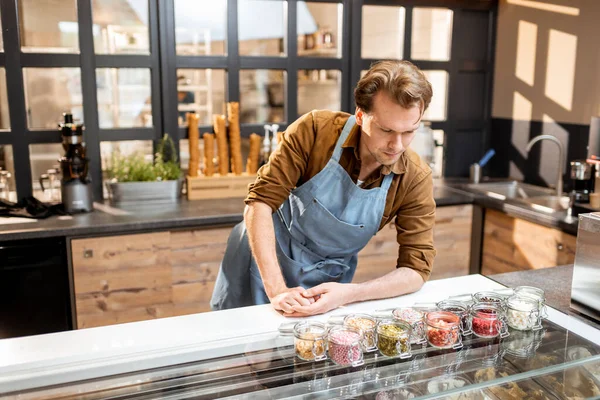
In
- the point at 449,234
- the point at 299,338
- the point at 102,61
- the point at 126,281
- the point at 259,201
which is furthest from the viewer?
the point at 449,234

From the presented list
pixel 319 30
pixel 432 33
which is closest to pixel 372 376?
pixel 319 30

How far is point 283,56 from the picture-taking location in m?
3.76

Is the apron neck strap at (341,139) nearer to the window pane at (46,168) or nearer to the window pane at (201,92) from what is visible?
the window pane at (201,92)

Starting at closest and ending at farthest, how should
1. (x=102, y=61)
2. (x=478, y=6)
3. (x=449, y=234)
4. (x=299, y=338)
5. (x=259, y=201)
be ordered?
1. (x=299, y=338)
2. (x=259, y=201)
3. (x=102, y=61)
4. (x=449, y=234)
5. (x=478, y=6)

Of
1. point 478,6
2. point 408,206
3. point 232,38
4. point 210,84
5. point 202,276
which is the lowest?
point 202,276

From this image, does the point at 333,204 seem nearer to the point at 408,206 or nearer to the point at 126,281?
the point at 408,206

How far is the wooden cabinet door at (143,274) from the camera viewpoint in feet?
9.54

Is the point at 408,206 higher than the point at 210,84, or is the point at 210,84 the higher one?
the point at 210,84

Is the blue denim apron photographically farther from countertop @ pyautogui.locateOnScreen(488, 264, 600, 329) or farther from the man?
countertop @ pyautogui.locateOnScreen(488, 264, 600, 329)

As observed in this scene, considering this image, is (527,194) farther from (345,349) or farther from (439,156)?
(345,349)

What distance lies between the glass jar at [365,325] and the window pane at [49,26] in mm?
2576

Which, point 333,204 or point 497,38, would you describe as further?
point 497,38

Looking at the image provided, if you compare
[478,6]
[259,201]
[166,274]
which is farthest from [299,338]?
[478,6]

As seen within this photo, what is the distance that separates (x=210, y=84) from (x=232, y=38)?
31 centimetres
